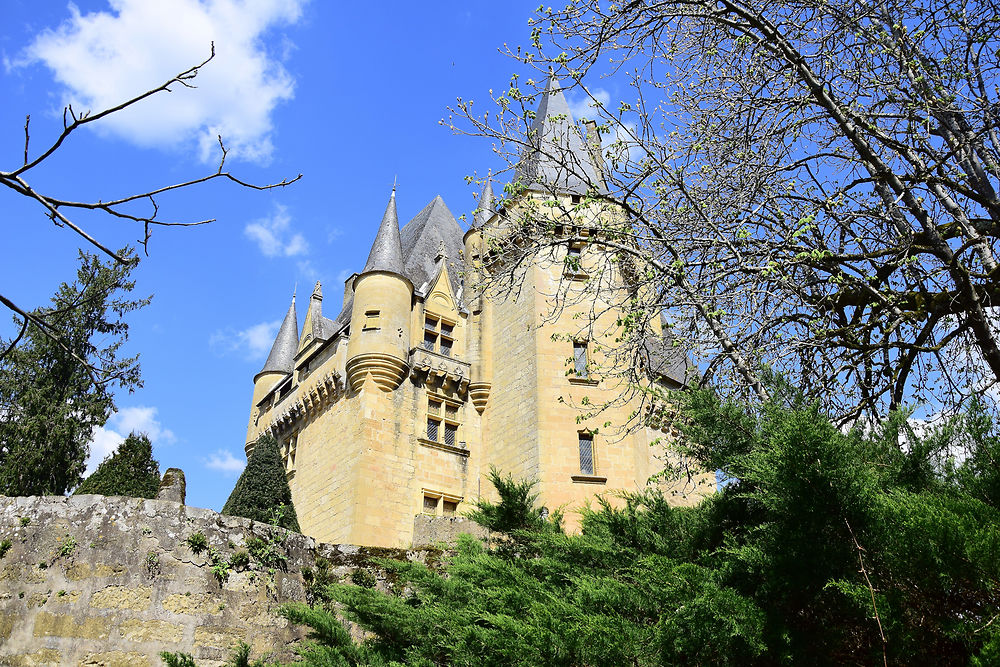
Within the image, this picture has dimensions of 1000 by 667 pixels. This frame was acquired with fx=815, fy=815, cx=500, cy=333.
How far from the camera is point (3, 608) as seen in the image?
27.9 ft

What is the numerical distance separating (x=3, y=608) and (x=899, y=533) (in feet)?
28.1

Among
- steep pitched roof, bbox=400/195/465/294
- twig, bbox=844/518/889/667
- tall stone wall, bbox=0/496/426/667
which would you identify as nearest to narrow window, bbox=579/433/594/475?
steep pitched roof, bbox=400/195/465/294

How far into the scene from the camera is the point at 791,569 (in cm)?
530

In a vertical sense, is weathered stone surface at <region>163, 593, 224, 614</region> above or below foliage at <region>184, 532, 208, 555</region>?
below

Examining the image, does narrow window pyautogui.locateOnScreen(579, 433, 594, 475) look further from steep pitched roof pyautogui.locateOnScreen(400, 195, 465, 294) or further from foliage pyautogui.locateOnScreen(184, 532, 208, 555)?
foliage pyautogui.locateOnScreen(184, 532, 208, 555)

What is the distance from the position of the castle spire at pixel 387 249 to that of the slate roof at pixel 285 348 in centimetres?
661

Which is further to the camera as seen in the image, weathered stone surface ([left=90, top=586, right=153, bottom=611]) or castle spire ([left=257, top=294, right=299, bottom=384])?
castle spire ([left=257, top=294, right=299, bottom=384])

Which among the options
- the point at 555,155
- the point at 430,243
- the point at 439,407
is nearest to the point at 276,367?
the point at 430,243

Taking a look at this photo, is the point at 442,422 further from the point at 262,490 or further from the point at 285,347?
the point at 285,347

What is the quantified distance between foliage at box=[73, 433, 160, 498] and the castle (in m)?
4.34

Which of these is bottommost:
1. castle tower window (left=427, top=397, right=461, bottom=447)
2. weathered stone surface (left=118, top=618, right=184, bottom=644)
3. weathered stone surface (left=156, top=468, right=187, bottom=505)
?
weathered stone surface (left=118, top=618, right=184, bottom=644)

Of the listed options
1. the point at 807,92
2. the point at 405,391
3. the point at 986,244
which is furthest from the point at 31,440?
the point at 986,244

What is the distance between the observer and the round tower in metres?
21.3

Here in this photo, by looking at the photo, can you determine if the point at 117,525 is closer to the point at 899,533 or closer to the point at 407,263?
the point at 899,533
